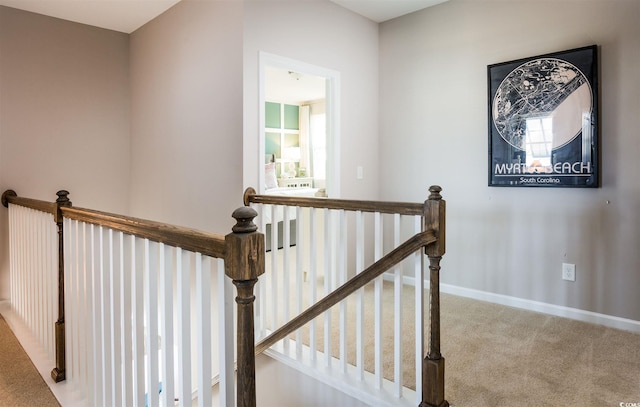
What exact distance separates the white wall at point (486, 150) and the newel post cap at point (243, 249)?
270 centimetres

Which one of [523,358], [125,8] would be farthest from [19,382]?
[125,8]

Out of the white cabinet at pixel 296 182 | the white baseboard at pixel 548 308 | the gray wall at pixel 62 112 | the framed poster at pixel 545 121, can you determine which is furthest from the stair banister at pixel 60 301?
the white cabinet at pixel 296 182

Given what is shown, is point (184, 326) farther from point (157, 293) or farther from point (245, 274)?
point (245, 274)

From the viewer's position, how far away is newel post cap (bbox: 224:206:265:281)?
1.00 meters

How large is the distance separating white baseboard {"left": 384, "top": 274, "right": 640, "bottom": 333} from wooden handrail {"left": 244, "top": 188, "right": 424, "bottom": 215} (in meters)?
1.64

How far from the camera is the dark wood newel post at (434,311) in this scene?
1.80 metres

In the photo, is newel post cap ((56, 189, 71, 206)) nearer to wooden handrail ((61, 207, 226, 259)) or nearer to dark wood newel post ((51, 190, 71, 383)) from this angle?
dark wood newel post ((51, 190, 71, 383))

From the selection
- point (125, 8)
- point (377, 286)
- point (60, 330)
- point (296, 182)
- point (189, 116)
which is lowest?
point (60, 330)

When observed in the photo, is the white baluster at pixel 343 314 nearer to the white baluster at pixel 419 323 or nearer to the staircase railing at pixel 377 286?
the staircase railing at pixel 377 286

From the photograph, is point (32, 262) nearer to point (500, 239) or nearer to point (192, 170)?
point (192, 170)

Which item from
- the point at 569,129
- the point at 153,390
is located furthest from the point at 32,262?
the point at 569,129

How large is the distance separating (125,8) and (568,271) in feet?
13.7

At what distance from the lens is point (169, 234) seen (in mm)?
1196

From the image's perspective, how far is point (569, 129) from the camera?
2799mm
